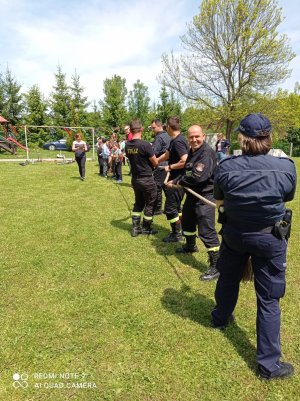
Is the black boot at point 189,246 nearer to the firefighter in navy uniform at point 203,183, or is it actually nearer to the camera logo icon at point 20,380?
the firefighter in navy uniform at point 203,183

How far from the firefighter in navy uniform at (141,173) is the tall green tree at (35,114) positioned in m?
31.0

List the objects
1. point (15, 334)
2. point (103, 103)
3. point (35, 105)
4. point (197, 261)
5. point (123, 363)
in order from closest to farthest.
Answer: point (123, 363) < point (15, 334) < point (197, 261) < point (35, 105) < point (103, 103)

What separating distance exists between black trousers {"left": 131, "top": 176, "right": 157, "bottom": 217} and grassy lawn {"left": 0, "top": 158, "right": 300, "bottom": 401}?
1.98ft

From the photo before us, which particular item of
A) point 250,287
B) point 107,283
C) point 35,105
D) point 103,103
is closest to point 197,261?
point 250,287

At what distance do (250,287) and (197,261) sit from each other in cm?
100

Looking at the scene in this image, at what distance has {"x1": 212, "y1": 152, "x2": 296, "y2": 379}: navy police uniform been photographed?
2428 mm

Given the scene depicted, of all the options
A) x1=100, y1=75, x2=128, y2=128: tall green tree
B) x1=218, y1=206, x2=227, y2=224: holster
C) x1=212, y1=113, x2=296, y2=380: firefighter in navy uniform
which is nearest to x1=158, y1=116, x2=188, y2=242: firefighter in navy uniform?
x1=218, y1=206, x2=227, y2=224: holster

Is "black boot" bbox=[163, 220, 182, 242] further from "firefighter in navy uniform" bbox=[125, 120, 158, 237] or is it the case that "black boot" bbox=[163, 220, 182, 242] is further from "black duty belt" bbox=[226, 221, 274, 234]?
"black duty belt" bbox=[226, 221, 274, 234]

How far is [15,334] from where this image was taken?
317cm

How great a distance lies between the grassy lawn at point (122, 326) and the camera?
2559 millimetres

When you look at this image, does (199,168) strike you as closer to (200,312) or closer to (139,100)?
(200,312)

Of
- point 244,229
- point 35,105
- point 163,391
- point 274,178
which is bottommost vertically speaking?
point 163,391

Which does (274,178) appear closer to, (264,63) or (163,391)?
(163,391)

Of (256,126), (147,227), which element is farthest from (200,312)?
(147,227)
